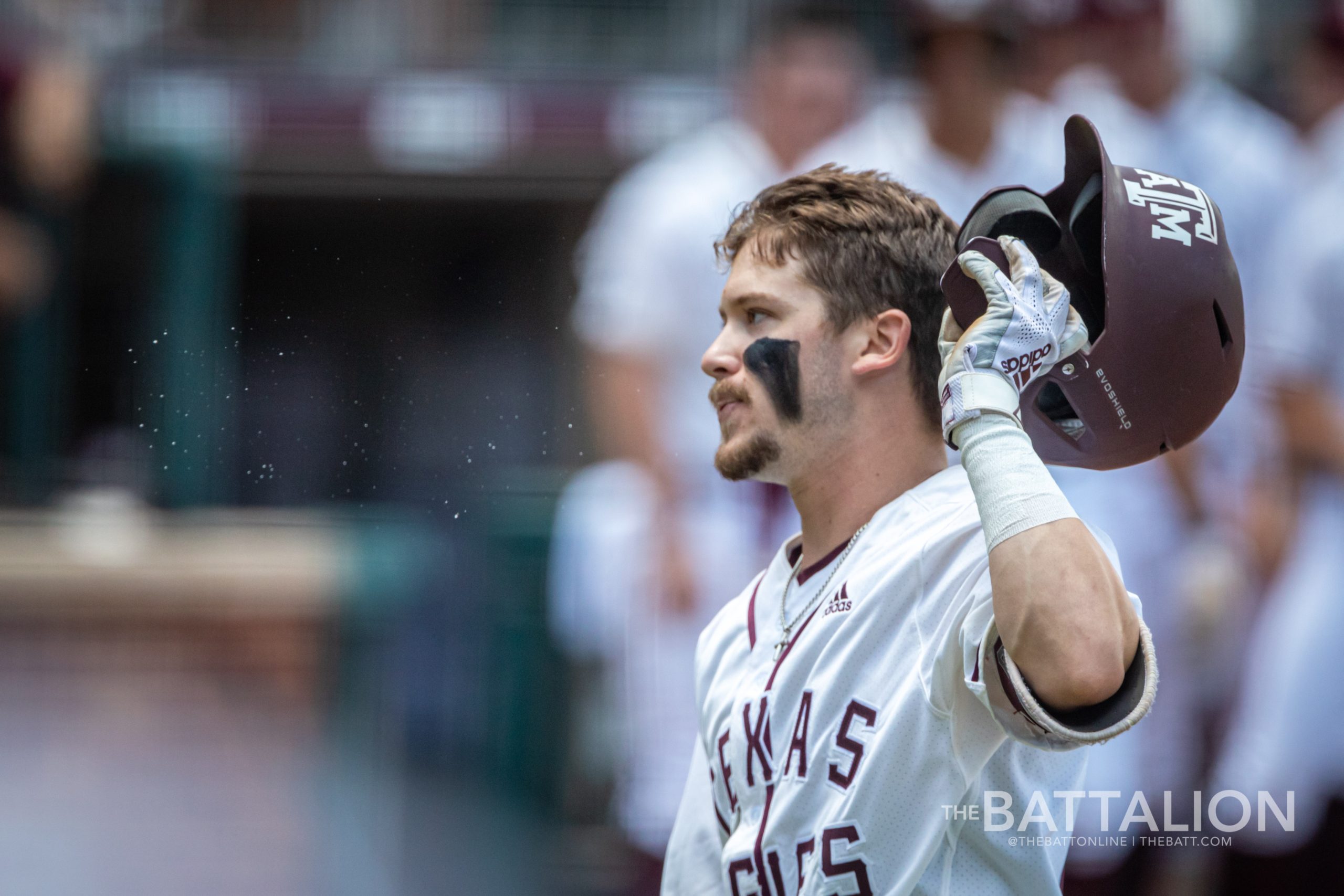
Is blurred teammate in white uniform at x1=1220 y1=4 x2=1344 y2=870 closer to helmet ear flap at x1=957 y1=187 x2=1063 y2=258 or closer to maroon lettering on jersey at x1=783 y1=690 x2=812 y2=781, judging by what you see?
helmet ear flap at x1=957 y1=187 x2=1063 y2=258

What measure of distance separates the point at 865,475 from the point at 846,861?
1.81 feet

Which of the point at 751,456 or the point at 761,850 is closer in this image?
the point at 761,850

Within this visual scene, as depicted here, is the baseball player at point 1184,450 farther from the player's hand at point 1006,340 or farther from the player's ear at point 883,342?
the player's hand at point 1006,340

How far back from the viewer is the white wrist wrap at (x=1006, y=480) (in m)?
1.71

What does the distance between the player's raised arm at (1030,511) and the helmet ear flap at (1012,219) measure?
0.11 m

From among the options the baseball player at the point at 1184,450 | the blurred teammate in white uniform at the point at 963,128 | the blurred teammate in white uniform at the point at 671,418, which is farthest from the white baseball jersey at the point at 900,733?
the baseball player at the point at 1184,450

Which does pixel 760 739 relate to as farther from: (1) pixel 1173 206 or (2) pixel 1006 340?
(1) pixel 1173 206

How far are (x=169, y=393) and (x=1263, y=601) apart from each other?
9.97 feet

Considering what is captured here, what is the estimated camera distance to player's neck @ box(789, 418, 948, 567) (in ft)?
7.16

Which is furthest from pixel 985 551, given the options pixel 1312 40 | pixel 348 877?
pixel 348 877

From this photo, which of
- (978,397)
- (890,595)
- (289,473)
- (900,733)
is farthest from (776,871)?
(289,473)

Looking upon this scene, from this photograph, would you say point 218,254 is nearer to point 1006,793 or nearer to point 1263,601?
point 1263,601

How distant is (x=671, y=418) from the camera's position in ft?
12.9

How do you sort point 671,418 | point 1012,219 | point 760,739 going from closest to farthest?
point 1012,219 < point 760,739 < point 671,418
